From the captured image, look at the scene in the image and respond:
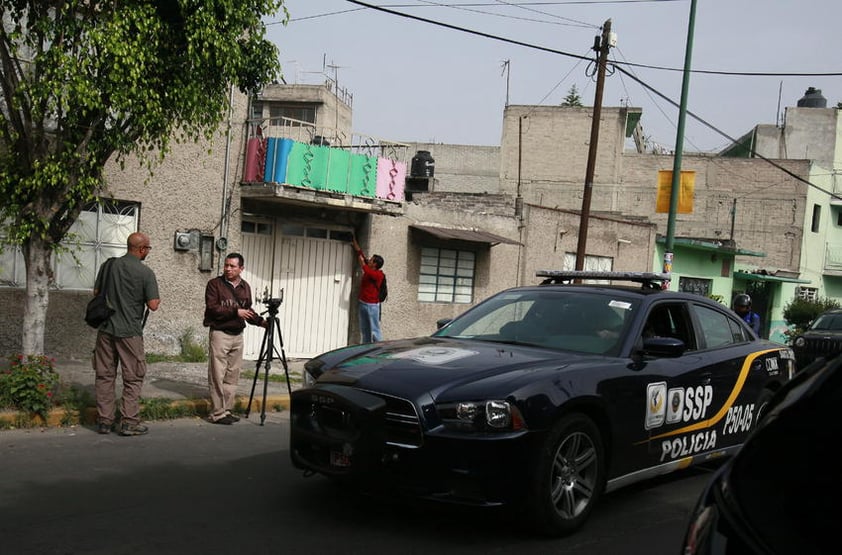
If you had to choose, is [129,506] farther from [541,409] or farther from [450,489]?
[541,409]

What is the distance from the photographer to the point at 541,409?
4598 millimetres

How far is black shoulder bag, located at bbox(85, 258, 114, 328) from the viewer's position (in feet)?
23.9

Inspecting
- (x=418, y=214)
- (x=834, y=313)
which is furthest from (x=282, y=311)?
(x=834, y=313)

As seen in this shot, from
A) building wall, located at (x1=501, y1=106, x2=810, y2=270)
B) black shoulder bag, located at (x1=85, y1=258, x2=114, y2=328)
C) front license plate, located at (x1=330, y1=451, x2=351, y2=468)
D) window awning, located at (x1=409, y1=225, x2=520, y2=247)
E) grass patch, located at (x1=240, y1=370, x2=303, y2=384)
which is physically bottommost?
grass patch, located at (x1=240, y1=370, x2=303, y2=384)

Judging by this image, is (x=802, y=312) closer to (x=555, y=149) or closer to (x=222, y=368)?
(x=555, y=149)

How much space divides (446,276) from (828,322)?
9.04 m

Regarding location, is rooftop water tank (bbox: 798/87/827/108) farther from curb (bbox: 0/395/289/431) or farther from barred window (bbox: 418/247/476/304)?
curb (bbox: 0/395/289/431)

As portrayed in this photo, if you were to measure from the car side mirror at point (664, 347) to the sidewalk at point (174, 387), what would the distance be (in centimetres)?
474

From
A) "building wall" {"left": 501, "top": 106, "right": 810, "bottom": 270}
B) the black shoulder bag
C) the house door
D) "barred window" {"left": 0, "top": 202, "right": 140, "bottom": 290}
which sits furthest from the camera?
"building wall" {"left": 501, "top": 106, "right": 810, "bottom": 270}

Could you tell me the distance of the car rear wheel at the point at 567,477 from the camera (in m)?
4.56

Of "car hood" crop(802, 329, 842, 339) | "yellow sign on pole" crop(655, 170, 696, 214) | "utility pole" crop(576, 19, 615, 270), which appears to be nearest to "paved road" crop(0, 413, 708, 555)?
"utility pole" crop(576, 19, 615, 270)

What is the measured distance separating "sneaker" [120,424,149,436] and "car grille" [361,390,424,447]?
381 centimetres

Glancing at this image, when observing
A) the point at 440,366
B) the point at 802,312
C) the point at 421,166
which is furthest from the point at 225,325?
the point at 802,312

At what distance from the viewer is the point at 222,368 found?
8.26 m
